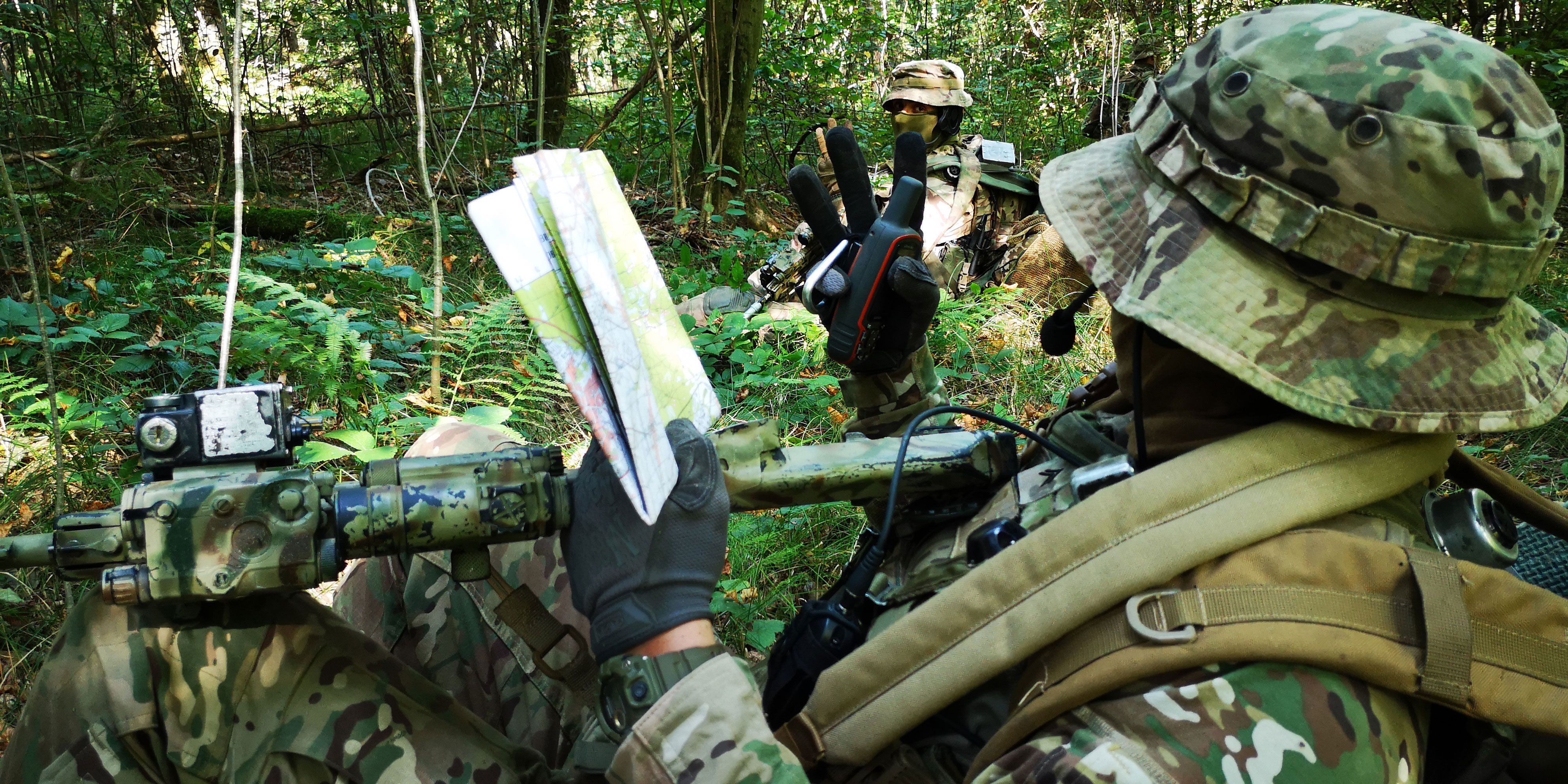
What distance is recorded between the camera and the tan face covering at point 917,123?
6.63m

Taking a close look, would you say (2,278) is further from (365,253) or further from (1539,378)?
(1539,378)

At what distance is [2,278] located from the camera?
4.09 m

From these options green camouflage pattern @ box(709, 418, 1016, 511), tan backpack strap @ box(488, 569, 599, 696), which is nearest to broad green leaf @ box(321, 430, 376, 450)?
tan backpack strap @ box(488, 569, 599, 696)

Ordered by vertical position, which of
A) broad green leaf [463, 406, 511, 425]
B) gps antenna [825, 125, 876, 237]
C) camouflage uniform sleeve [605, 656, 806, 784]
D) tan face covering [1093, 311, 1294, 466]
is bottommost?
broad green leaf [463, 406, 511, 425]

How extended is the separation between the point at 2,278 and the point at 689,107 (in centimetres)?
493

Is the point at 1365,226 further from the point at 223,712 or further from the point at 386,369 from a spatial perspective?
the point at 386,369

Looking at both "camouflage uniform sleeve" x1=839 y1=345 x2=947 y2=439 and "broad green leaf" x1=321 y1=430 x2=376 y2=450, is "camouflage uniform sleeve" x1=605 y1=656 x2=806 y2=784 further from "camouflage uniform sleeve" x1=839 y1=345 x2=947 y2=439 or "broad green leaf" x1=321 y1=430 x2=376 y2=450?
"broad green leaf" x1=321 y1=430 x2=376 y2=450

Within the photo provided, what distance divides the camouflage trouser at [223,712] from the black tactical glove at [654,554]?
47 cm

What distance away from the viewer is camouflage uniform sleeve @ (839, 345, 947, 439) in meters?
→ 2.32

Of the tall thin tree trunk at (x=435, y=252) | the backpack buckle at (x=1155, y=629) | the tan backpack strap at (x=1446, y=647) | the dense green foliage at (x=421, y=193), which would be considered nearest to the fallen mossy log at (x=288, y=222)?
the dense green foliage at (x=421, y=193)

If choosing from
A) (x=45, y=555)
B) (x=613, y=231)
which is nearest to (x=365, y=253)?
(x=45, y=555)

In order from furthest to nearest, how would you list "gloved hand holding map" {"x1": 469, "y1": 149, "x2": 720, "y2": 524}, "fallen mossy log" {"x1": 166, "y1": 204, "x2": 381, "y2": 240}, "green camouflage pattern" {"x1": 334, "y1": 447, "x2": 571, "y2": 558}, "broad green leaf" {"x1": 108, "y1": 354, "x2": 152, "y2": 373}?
"fallen mossy log" {"x1": 166, "y1": 204, "x2": 381, "y2": 240}
"broad green leaf" {"x1": 108, "y1": 354, "x2": 152, "y2": 373}
"green camouflage pattern" {"x1": 334, "y1": 447, "x2": 571, "y2": 558}
"gloved hand holding map" {"x1": 469, "y1": 149, "x2": 720, "y2": 524}

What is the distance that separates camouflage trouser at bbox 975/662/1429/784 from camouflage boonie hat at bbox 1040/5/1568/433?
0.39m

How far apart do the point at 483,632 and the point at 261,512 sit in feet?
2.72
